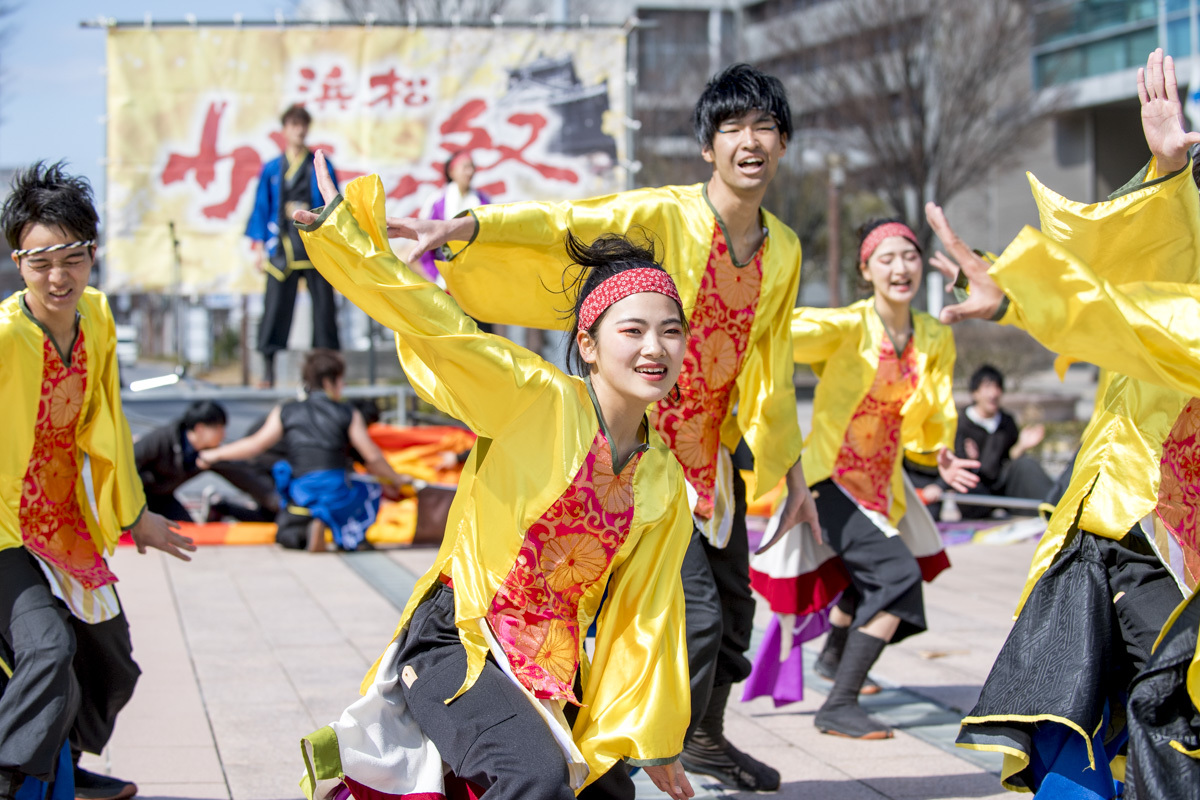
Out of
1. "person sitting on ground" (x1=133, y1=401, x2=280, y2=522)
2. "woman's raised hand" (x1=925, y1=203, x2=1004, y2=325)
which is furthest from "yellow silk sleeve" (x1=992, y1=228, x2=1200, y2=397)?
"person sitting on ground" (x1=133, y1=401, x2=280, y2=522)

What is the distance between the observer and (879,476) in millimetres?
4855

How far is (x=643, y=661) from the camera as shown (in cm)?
273

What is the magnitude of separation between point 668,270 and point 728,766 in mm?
1513

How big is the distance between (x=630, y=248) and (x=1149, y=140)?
1190 millimetres

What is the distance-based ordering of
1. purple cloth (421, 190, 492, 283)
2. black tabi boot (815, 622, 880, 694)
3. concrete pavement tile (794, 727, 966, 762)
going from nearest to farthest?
concrete pavement tile (794, 727, 966, 762), black tabi boot (815, 622, 880, 694), purple cloth (421, 190, 492, 283)

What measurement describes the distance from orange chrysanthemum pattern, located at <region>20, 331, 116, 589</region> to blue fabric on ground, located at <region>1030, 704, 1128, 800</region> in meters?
2.45

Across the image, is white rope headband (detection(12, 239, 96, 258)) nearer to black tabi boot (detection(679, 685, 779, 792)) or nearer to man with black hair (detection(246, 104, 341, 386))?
black tabi boot (detection(679, 685, 779, 792))

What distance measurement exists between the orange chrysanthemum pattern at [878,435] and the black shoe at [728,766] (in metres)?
1.28

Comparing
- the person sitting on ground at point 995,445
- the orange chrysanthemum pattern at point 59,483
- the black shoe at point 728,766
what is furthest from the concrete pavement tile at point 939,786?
the person sitting on ground at point 995,445

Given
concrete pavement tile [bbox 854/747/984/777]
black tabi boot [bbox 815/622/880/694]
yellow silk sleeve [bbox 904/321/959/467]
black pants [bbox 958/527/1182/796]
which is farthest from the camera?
black tabi boot [bbox 815/622/880/694]

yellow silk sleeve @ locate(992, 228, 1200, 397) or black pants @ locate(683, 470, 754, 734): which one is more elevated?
yellow silk sleeve @ locate(992, 228, 1200, 397)

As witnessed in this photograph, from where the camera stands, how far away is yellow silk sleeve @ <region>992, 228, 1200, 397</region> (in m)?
2.35

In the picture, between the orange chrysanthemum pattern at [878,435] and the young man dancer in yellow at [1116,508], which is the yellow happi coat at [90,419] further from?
the orange chrysanthemum pattern at [878,435]

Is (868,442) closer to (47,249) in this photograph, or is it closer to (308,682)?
(308,682)
